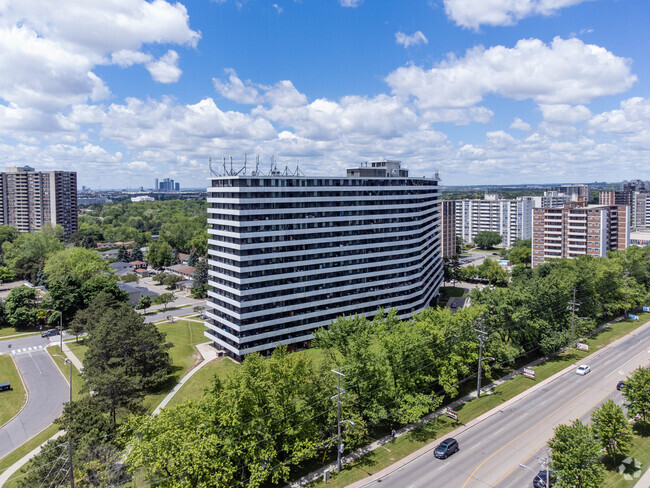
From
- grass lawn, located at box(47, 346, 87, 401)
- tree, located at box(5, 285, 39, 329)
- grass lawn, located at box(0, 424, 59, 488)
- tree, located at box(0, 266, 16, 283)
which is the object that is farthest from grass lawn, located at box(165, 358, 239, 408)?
tree, located at box(0, 266, 16, 283)

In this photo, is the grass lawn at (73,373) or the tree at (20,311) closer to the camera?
the grass lawn at (73,373)

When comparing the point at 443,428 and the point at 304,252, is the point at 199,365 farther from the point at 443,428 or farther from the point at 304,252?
the point at 443,428

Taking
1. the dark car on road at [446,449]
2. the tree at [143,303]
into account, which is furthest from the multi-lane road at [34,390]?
the dark car on road at [446,449]

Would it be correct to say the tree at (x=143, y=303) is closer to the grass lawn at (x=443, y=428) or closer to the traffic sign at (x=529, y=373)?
the grass lawn at (x=443, y=428)

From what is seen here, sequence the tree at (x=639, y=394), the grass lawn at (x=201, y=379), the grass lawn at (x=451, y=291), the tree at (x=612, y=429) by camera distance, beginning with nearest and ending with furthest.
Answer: the tree at (x=612, y=429)
the tree at (x=639, y=394)
the grass lawn at (x=201, y=379)
the grass lawn at (x=451, y=291)

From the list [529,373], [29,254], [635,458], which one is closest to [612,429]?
[635,458]

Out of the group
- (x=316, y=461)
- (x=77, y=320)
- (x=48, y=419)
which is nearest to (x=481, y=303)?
(x=316, y=461)
